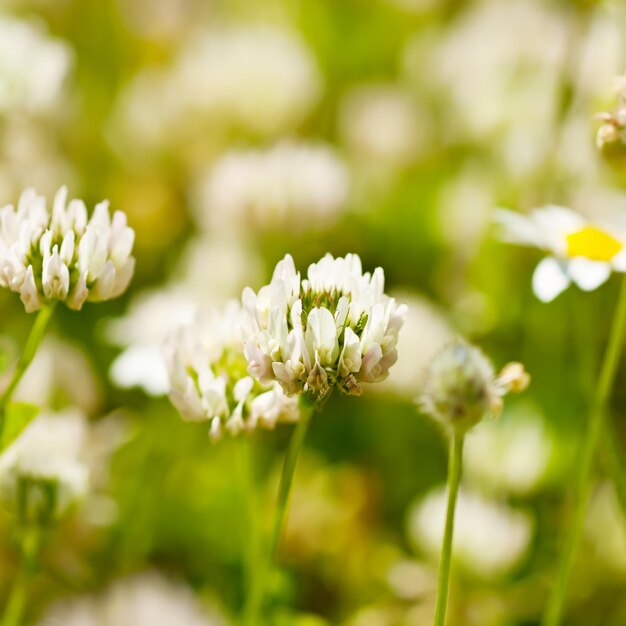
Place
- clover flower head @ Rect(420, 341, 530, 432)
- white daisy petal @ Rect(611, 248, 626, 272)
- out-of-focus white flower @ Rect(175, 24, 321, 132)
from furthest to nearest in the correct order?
out-of-focus white flower @ Rect(175, 24, 321, 132), white daisy petal @ Rect(611, 248, 626, 272), clover flower head @ Rect(420, 341, 530, 432)

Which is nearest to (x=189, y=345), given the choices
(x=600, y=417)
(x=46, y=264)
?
(x=46, y=264)

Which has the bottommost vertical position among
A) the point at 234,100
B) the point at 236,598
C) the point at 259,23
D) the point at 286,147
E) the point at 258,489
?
the point at 236,598

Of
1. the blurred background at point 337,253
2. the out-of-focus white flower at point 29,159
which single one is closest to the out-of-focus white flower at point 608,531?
the blurred background at point 337,253

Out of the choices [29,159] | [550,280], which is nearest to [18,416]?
[550,280]

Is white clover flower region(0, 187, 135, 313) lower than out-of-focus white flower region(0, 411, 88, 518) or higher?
higher

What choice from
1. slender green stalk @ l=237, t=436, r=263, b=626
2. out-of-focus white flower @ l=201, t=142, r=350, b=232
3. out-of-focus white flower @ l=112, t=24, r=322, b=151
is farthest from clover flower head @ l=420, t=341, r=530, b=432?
out-of-focus white flower @ l=112, t=24, r=322, b=151

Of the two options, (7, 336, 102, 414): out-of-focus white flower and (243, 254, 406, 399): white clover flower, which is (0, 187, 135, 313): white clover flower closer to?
(243, 254, 406, 399): white clover flower

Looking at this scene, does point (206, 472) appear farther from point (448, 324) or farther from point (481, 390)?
point (481, 390)
